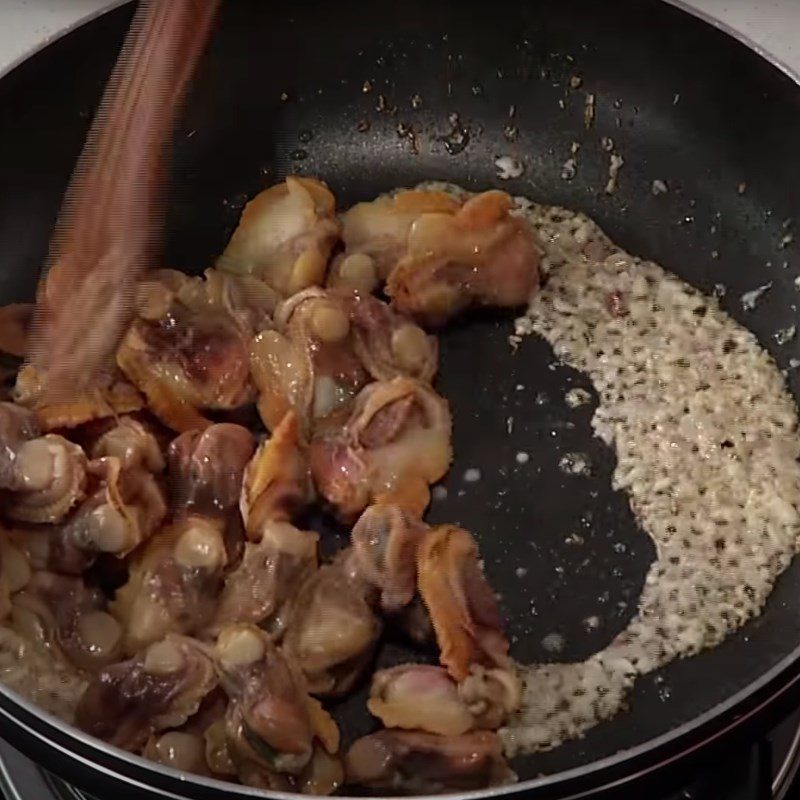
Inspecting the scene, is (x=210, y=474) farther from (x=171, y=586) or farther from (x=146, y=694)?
(x=146, y=694)

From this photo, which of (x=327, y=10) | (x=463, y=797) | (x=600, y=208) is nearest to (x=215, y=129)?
(x=327, y=10)

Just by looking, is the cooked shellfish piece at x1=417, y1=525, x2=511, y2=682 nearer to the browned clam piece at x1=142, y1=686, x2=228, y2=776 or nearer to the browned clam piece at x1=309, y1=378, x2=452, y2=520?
the browned clam piece at x1=309, y1=378, x2=452, y2=520

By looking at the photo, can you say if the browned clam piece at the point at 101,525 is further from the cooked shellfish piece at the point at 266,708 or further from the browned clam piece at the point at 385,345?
the browned clam piece at the point at 385,345

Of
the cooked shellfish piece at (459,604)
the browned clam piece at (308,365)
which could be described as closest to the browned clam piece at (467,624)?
the cooked shellfish piece at (459,604)

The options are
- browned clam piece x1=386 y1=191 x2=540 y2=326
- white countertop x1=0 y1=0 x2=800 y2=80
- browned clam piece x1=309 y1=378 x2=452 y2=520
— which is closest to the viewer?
browned clam piece x1=309 y1=378 x2=452 y2=520

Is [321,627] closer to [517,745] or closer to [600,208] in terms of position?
[517,745]

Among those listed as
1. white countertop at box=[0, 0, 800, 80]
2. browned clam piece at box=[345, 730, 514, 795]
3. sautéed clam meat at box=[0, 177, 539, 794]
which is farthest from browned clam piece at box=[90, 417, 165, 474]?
white countertop at box=[0, 0, 800, 80]

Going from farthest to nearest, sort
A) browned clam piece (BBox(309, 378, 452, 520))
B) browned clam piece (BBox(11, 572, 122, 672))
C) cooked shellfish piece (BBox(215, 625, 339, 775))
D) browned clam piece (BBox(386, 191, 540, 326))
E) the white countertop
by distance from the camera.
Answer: the white countertop
browned clam piece (BBox(386, 191, 540, 326))
browned clam piece (BBox(309, 378, 452, 520))
browned clam piece (BBox(11, 572, 122, 672))
cooked shellfish piece (BBox(215, 625, 339, 775))

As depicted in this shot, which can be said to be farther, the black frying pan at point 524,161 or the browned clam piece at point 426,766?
the black frying pan at point 524,161
